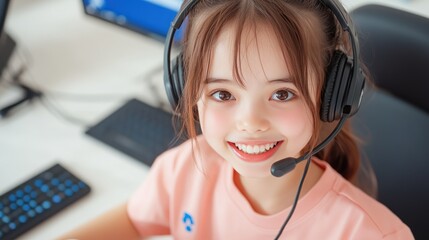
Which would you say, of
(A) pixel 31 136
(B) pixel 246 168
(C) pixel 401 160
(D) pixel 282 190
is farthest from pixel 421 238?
(A) pixel 31 136

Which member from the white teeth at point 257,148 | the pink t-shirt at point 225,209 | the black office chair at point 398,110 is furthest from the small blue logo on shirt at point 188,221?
the black office chair at point 398,110

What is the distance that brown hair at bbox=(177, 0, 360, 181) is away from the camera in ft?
1.96

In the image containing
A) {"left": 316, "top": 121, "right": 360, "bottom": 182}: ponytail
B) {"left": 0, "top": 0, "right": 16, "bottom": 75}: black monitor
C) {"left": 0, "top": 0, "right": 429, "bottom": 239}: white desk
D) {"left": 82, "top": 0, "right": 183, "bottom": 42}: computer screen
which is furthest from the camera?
{"left": 0, "top": 0, "right": 16, "bottom": 75}: black monitor

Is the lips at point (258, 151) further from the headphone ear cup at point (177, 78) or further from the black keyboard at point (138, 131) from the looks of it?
the black keyboard at point (138, 131)

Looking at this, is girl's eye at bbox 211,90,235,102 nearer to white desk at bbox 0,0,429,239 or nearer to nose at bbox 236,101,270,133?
nose at bbox 236,101,270,133

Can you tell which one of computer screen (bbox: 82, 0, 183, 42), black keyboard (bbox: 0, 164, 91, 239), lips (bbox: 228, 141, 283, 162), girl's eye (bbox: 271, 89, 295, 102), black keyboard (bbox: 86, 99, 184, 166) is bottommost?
black keyboard (bbox: 0, 164, 91, 239)

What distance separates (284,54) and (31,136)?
708mm

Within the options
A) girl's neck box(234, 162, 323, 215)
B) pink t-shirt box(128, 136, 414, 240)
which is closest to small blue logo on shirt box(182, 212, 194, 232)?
pink t-shirt box(128, 136, 414, 240)

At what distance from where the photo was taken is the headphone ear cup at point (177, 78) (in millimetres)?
691

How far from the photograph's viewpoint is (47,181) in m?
0.98

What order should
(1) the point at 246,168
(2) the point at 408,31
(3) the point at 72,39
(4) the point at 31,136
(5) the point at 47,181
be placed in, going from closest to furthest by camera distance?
(1) the point at 246,168 → (2) the point at 408,31 → (5) the point at 47,181 → (4) the point at 31,136 → (3) the point at 72,39

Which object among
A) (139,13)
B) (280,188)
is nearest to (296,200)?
(280,188)

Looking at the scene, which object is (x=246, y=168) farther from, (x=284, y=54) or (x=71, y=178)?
(x=71, y=178)

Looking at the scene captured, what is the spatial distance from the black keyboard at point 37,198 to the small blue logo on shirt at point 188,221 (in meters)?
0.21
